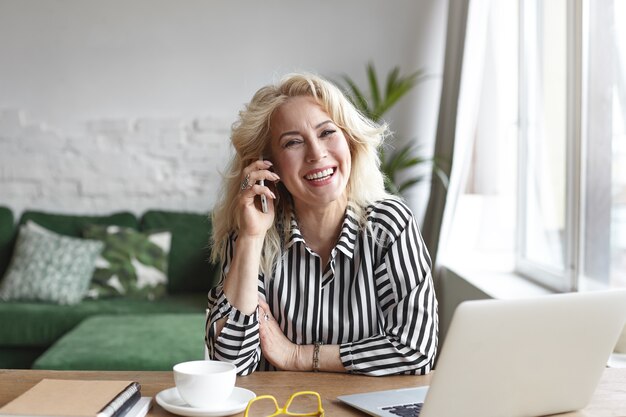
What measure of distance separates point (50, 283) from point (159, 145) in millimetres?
1162

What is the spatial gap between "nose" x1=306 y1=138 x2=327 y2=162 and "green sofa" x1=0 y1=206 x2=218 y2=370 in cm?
156

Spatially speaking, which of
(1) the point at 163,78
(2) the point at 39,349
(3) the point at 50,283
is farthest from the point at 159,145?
(2) the point at 39,349

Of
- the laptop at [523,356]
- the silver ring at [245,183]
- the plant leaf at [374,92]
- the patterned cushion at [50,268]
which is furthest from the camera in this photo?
the plant leaf at [374,92]

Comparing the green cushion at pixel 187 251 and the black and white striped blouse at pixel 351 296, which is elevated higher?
the black and white striped blouse at pixel 351 296

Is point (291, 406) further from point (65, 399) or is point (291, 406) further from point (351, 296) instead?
point (351, 296)

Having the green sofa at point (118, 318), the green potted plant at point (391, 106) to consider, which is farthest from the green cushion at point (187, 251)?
the green potted plant at point (391, 106)

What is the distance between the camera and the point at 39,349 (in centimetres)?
413

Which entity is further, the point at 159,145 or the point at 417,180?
the point at 159,145

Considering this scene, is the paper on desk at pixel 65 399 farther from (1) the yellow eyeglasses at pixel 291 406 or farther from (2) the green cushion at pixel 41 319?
(2) the green cushion at pixel 41 319

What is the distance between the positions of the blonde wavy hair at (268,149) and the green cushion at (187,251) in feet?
8.82

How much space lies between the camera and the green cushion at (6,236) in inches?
189

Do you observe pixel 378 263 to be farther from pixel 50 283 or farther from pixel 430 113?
pixel 430 113

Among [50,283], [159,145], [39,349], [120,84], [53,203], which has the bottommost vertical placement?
[39,349]

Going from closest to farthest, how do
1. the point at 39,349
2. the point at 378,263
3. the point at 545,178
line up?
the point at 378,263, the point at 545,178, the point at 39,349
